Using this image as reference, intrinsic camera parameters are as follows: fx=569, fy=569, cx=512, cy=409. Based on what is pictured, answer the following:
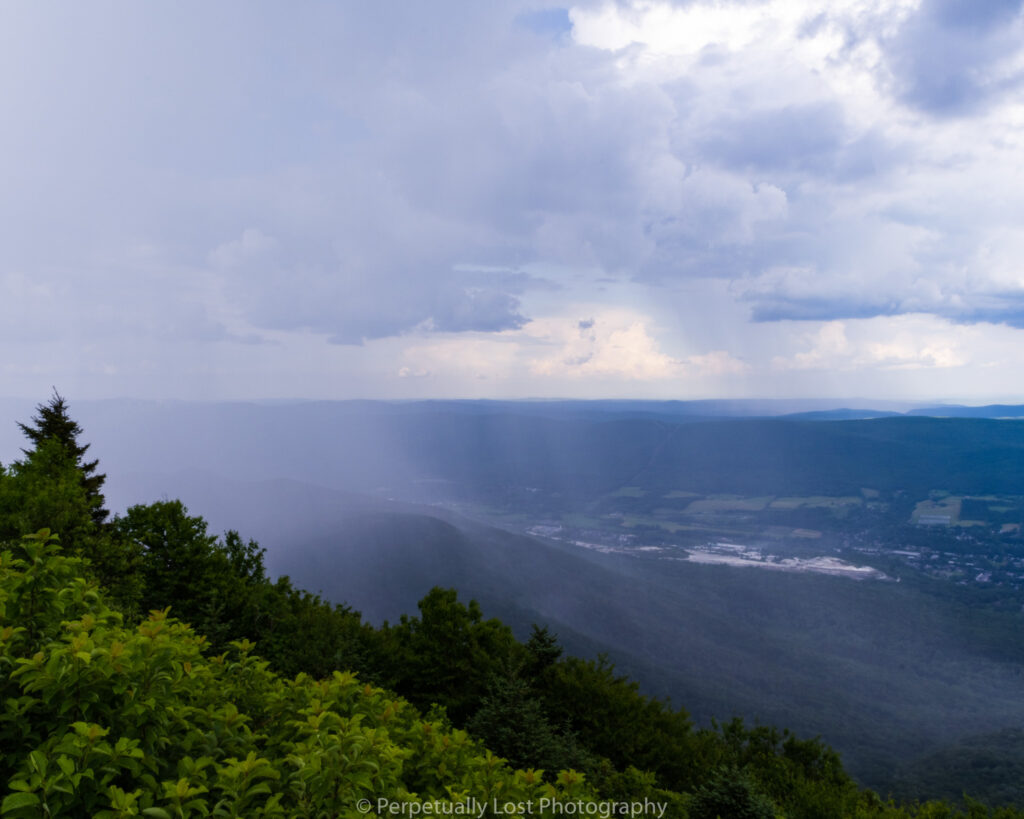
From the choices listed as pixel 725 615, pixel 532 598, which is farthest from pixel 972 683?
pixel 532 598

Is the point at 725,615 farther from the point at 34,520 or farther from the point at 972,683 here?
the point at 34,520

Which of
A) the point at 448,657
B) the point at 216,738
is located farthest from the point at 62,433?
the point at 216,738

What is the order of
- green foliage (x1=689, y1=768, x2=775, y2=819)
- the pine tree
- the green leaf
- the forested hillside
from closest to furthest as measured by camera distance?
the green leaf < the forested hillside < green foliage (x1=689, y1=768, x2=775, y2=819) < the pine tree

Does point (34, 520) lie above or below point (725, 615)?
above

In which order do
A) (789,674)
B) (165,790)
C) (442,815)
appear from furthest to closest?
(789,674)
(442,815)
(165,790)

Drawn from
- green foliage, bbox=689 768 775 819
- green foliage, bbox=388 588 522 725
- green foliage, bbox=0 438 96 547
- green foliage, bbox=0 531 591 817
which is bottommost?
green foliage, bbox=388 588 522 725

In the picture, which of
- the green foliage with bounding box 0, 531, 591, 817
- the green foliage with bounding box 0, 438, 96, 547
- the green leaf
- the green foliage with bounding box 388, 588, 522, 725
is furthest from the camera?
the green foliage with bounding box 388, 588, 522, 725

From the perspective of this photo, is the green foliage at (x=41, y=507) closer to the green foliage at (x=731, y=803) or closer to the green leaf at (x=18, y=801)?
the green leaf at (x=18, y=801)

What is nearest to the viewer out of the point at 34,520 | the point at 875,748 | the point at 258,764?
the point at 258,764

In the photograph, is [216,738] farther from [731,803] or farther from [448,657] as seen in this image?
[448,657]

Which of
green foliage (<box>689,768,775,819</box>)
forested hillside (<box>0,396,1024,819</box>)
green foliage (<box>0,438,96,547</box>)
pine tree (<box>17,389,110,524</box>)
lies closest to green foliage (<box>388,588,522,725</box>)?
forested hillside (<box>0,396,1024,819</box>)

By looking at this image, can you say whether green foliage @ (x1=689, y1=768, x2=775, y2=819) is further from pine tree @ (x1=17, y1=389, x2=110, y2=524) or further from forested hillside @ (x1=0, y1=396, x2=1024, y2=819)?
pine tree @ (x1=17, y1=389, x2=110, y2=524)
